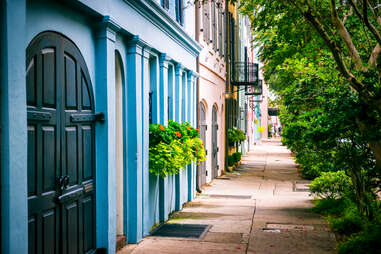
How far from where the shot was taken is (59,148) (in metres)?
5.27

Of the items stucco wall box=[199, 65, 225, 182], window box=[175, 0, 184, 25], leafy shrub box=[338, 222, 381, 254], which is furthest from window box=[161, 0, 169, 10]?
leafy shrub box=[338, 222, 381, 254]

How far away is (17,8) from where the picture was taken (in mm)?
4160

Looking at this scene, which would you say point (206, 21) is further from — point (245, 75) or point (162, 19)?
point (245, 75)

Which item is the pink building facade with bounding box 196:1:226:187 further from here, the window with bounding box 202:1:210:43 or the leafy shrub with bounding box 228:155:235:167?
the leafy shrub with bounding box 228:155:235:167

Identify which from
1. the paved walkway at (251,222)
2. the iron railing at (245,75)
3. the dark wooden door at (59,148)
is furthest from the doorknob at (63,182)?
the iron railing at (245,75)

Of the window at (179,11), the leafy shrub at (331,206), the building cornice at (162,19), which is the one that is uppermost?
the window at (179,11)

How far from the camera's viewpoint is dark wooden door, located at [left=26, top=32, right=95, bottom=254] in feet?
15.4

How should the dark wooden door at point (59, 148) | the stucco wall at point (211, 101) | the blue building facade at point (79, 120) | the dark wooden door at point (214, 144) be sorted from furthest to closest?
the dark wooden door at point (214, 144) < the stucco wall at point (211, 101) < the dark wooden door at point (59, 148) < the blue building facade at point (79, 120)

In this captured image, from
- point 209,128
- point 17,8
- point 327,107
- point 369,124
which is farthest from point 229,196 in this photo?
point 17,8

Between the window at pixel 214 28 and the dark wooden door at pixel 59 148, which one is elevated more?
the window at pixel 214 28

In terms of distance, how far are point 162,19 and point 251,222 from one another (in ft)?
15.5

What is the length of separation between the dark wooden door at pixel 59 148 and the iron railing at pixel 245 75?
56.5ft

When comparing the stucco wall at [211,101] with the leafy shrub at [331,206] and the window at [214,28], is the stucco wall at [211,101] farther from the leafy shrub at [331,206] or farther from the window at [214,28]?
the leafy shrub at [331,206]

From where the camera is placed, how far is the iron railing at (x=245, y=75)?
2288cm
